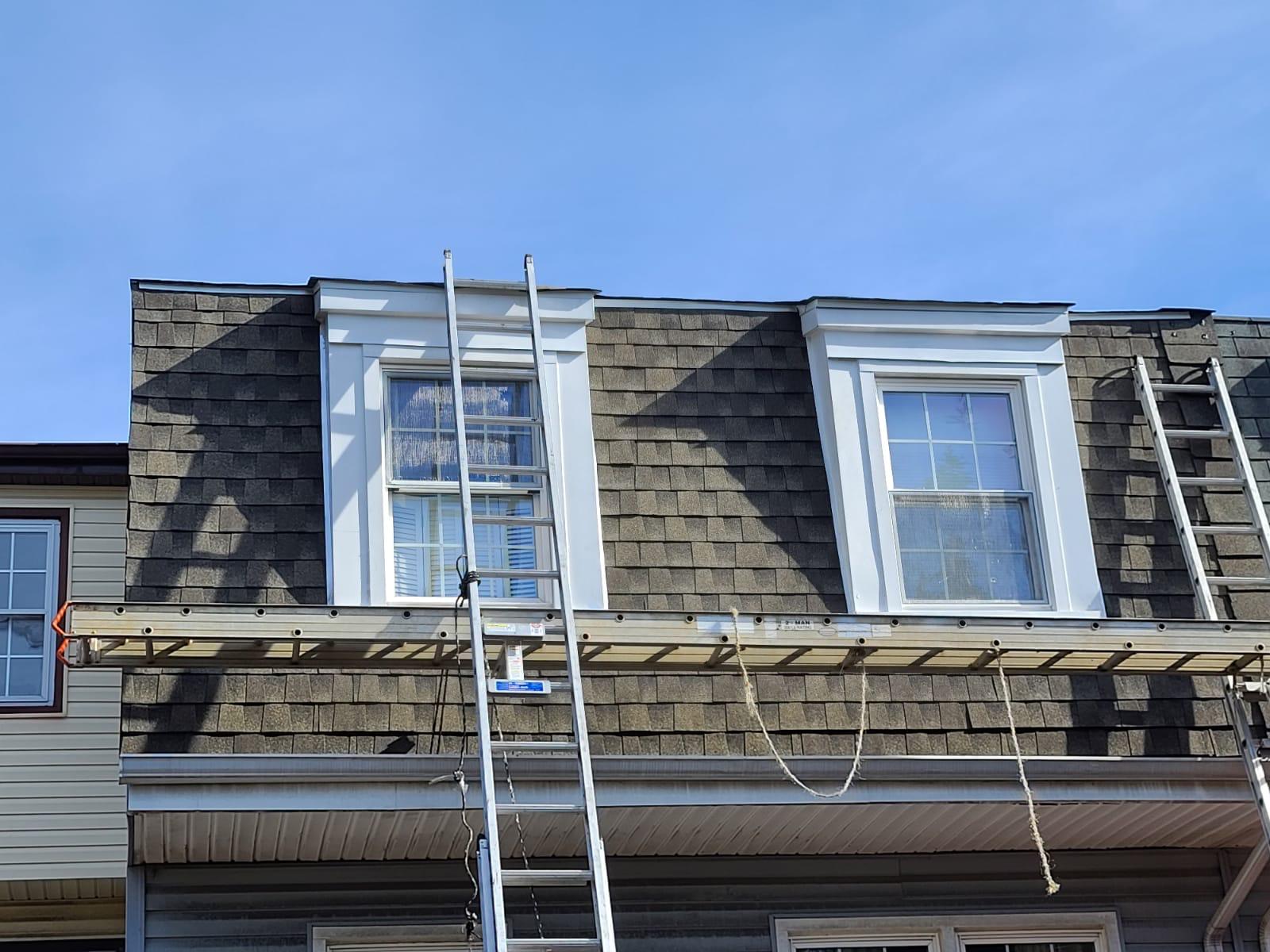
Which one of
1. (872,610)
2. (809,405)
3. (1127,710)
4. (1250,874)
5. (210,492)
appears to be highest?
(809,405)

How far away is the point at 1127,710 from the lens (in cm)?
854

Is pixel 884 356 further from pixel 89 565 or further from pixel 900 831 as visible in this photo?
pixel 89 565

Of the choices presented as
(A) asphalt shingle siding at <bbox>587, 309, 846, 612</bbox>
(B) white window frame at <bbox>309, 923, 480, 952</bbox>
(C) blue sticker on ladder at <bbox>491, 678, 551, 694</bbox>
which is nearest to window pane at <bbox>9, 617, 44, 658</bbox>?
(B) white window frame at <bbox>309, 923, 480, 952</bbox>

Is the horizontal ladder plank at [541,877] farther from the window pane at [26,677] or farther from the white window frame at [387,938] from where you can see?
the window pane at [26,677]

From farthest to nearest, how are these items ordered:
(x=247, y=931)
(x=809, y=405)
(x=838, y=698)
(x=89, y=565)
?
1. (x=89, y=565)
2. (x=809, y=405)
3. (x=838, y=698)
4. (x=247, y=931)

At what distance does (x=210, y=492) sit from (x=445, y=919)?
7.62ft

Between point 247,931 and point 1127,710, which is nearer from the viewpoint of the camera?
point 247,931

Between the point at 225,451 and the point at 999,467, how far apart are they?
4.08 meters

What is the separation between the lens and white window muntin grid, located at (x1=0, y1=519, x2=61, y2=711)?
31.8ft

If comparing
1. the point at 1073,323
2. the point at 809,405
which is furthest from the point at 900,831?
the point at 1073,323

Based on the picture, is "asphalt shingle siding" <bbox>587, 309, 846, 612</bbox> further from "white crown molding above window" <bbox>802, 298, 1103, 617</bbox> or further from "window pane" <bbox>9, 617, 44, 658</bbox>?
"window pane" <bbox>9, 617, 44, 658</bbox>

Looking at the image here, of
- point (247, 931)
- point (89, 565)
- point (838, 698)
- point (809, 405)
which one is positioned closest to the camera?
point (247, 931)

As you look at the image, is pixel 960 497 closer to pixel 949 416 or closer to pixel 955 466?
pixel 955 466

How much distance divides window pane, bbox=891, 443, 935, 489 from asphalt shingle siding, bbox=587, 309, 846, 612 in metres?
0.42
